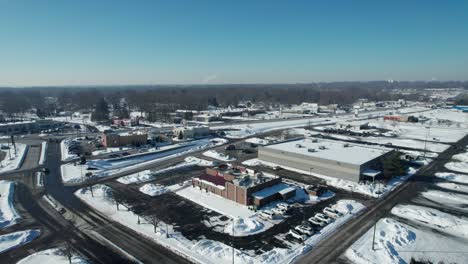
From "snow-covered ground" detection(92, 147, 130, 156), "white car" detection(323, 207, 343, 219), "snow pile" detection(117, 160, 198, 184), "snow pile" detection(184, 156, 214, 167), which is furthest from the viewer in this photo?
"snow-covered ground" detection(92, 147, 130, 156)

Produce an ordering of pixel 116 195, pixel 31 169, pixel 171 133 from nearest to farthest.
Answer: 1. pixel 116 195
2. pixel 31 169
3. pixel 171 133

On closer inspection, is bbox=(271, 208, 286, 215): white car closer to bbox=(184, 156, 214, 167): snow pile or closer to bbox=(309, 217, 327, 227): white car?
bbox=(309, 217, 327, 227): white car

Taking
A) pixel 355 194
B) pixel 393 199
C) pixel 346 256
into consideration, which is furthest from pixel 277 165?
pixel 346 256

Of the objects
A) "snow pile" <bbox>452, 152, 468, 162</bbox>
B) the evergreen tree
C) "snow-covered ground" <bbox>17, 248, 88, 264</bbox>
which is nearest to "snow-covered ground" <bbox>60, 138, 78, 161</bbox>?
"snow-covered ground" <bbox>17, 248, 88, 264</bbox>

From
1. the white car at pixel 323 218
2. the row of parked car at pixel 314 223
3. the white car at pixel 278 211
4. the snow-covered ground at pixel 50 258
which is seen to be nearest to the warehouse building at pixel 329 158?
the row of parked car at pixel 314 223

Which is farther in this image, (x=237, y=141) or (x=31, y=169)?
(x=237, y=141)

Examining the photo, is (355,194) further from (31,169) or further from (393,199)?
(31,169)
